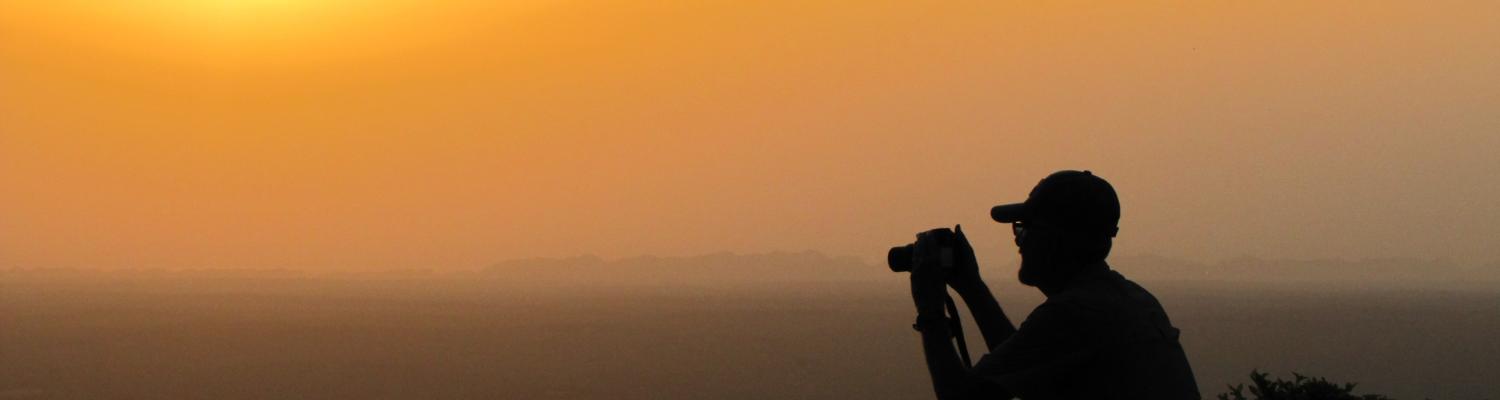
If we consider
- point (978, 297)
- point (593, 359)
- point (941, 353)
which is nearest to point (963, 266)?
point (978, 297)

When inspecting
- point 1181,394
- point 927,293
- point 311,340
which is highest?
point 311,340

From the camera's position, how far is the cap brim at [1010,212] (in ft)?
12.7

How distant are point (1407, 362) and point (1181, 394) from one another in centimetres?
13710

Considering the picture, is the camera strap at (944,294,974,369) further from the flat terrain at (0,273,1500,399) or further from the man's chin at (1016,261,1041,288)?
the flat terrain at (0,273,1500,399)

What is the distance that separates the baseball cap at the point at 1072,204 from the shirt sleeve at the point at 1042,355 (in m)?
0.27

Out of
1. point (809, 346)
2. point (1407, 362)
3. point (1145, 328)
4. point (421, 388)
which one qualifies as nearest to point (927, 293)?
point (1145, 328)

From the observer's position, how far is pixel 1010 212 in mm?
3881

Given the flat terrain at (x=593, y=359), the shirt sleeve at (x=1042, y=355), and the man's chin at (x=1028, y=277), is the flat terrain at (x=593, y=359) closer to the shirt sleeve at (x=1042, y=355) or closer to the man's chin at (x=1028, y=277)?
the man's chin at (x=1028, y=277)

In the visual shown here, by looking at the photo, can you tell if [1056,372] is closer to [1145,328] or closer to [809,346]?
[1145,328]

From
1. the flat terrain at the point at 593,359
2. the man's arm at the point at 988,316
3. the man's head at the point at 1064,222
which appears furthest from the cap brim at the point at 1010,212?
the flat terrain at the point at 593,359

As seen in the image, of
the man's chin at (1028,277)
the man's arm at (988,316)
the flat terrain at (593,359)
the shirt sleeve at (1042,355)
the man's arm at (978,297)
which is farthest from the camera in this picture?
the flat terrain at (593,359)

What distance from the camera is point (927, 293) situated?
3.83 metres

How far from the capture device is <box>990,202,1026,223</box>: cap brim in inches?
152

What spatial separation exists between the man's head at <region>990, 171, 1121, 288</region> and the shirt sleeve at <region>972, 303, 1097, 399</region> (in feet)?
0.80
